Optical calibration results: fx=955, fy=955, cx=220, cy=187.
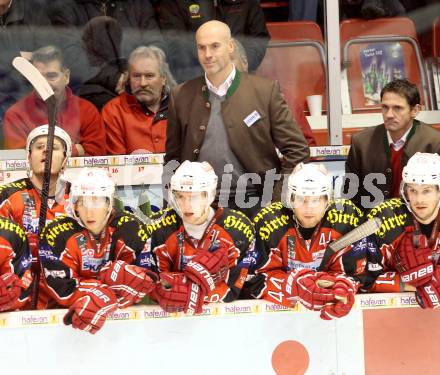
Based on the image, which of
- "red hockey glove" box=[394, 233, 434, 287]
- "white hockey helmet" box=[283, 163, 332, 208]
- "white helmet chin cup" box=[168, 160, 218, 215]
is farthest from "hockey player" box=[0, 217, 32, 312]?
"red hockey glove" box=[394, 233, 434, 287]

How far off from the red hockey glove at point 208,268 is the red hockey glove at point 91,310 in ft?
1.00

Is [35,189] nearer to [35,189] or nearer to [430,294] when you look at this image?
[35,189]

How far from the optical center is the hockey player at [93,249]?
3539mm

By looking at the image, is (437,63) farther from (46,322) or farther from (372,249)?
A: (46,322)

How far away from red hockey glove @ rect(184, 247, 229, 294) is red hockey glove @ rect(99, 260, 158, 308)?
16 cm

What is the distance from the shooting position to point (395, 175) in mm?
4461

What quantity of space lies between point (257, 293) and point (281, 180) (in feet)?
2.23

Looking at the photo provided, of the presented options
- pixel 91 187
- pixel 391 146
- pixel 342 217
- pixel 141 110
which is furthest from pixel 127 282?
pixel 141 110

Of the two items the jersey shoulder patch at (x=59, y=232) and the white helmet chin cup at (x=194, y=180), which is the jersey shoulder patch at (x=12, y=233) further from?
the white helmet chin cup at (x=194, y=180)

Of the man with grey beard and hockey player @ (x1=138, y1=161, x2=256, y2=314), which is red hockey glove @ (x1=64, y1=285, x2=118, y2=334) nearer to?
hockey player @ (x1=138, y1=161, x2=256, y2=314)

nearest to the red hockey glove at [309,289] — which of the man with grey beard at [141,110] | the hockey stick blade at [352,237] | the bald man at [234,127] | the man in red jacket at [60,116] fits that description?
the hockey stick blade at [352,237]

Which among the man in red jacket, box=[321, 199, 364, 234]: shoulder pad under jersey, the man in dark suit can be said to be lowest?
box=[321, 199, 364, 234]: shoulder pad under jersey

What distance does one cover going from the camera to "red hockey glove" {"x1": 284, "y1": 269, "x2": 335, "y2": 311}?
3.48 m

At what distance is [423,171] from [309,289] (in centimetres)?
67
